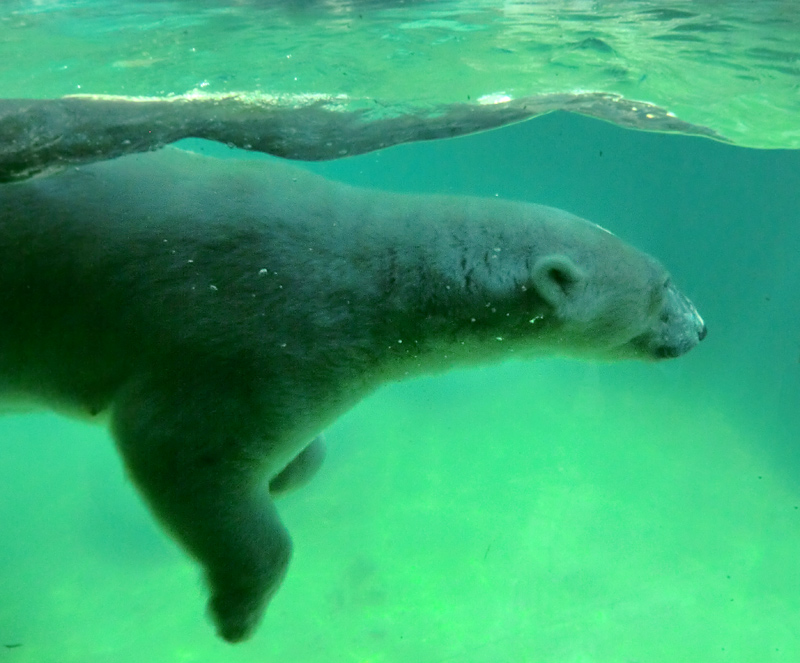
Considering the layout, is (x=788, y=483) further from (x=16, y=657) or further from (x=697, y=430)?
(x=16, y=657)

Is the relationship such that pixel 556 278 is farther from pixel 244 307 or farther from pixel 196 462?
pixel 196 462

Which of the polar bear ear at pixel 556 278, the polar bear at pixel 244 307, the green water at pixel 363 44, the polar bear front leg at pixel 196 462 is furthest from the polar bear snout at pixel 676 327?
the green water at pixel 363 44

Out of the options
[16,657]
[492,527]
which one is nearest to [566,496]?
[492,527]

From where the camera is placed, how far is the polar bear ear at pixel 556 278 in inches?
102

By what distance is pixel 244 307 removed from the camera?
8.27 ft

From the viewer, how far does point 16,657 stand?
4.53 m

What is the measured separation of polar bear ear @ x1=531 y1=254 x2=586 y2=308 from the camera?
102 inches

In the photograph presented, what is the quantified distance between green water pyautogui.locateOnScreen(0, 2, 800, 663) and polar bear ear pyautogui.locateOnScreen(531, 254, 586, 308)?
1.09m

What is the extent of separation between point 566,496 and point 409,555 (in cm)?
232

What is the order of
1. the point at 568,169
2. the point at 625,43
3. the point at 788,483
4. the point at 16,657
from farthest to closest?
the point at 568,169 → the point at 788,483 → the point at 625,43 → the point at 16,657

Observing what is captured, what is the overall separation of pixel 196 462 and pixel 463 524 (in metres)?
4.52

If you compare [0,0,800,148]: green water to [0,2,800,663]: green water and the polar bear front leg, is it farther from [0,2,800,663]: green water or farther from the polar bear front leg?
the polar bear front leg

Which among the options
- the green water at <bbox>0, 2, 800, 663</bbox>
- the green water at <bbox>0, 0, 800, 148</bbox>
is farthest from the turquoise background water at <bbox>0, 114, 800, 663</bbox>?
the green water at <bbox>0, 0, 800, 148</bbox>

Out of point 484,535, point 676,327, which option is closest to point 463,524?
point 484,535
